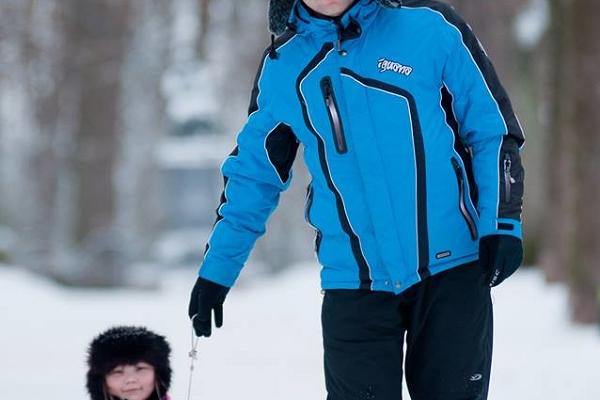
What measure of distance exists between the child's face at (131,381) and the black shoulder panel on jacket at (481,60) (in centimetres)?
147

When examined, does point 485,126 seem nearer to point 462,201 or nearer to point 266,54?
point 462,201

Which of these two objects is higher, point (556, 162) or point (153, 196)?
point (153, 196)

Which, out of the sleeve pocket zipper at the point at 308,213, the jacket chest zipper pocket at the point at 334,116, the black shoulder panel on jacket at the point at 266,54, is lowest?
the sleeve pocket zipper at the point at 308,213

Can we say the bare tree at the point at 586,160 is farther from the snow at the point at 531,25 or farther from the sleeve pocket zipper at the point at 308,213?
the snow at the point at 531,25

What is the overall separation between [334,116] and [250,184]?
1.53 ft

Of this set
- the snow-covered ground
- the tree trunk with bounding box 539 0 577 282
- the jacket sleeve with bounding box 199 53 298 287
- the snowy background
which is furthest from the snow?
the jacket sleeve with bounding box 199 53 298 287

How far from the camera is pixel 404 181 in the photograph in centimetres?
353

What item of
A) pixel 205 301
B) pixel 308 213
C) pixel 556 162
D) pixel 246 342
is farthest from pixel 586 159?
pixel 308 213

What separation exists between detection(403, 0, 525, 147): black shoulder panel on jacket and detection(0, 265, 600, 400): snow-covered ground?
315 cm

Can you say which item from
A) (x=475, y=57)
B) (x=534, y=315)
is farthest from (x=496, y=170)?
(x=534, y=315)

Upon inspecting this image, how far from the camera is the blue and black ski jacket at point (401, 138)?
3531 mm

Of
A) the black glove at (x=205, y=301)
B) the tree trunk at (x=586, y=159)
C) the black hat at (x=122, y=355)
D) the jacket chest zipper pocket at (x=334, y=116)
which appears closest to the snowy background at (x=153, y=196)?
the tree trunk at (x=586, y=159)

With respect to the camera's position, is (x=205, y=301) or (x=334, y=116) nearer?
(x=334, y=116)

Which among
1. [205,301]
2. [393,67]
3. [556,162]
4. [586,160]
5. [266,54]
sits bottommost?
[205,301]
